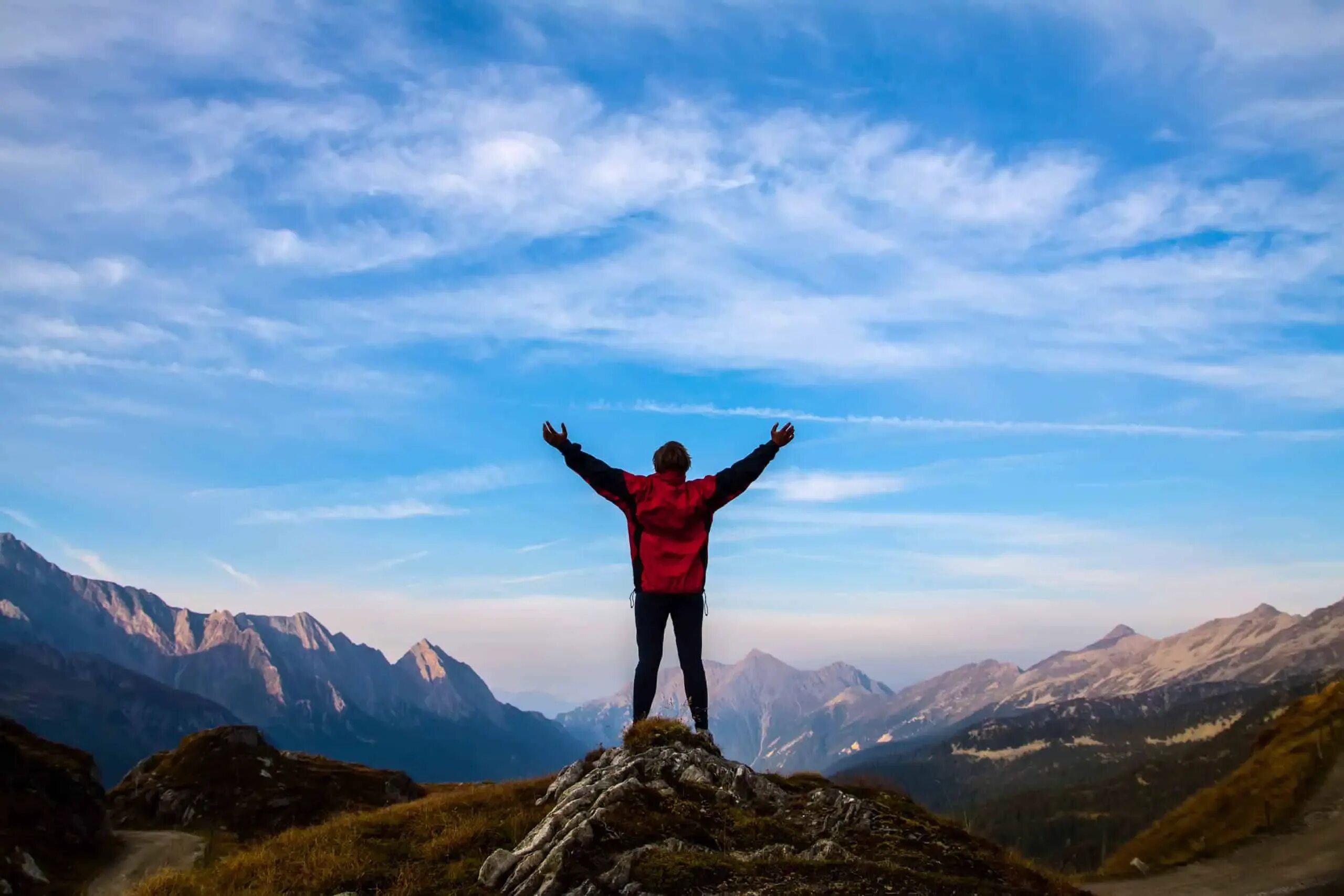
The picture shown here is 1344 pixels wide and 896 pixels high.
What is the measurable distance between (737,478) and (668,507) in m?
1.19

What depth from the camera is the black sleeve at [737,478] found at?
47.6 ft

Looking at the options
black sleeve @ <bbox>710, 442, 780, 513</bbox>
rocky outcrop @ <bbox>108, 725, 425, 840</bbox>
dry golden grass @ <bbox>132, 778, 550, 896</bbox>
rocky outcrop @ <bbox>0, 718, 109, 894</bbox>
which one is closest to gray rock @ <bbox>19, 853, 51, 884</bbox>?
rocky outcrop @ <bbox>0, 718, 109, 894</bbox>

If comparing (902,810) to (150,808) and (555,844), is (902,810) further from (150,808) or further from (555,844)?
(150,808)

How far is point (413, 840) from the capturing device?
1298cm

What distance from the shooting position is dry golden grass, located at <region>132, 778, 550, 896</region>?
1100cm

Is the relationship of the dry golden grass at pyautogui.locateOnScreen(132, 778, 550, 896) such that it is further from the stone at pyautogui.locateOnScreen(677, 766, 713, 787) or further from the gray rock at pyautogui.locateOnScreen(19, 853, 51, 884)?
the gray rock at pyautogui.locateOnScreen(19, 853, 51, 884)

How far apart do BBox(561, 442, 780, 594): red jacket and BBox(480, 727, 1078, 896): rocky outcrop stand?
8.88ft

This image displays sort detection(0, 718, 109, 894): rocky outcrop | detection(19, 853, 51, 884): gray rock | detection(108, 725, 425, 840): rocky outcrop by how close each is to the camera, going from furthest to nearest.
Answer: detection(108, 725, 425, 840): rocky outcrop < detection(0, 718, 109, 894): rocky outcrop < detection(19, 853, 51, 884): gray rock

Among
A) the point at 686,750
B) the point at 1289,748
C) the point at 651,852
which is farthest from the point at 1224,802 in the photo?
the point at 651,852

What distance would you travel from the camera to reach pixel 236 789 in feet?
210

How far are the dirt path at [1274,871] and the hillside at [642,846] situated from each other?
43.0ft

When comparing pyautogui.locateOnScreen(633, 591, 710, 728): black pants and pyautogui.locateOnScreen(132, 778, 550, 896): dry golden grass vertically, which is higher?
pyautogui.locateOnScreen(633, 591, 710, 728): black pants

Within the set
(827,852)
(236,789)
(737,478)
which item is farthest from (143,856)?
(827,852)

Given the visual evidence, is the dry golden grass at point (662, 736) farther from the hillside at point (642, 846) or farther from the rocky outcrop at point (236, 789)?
the rocky outcrop at point (236, 789)
